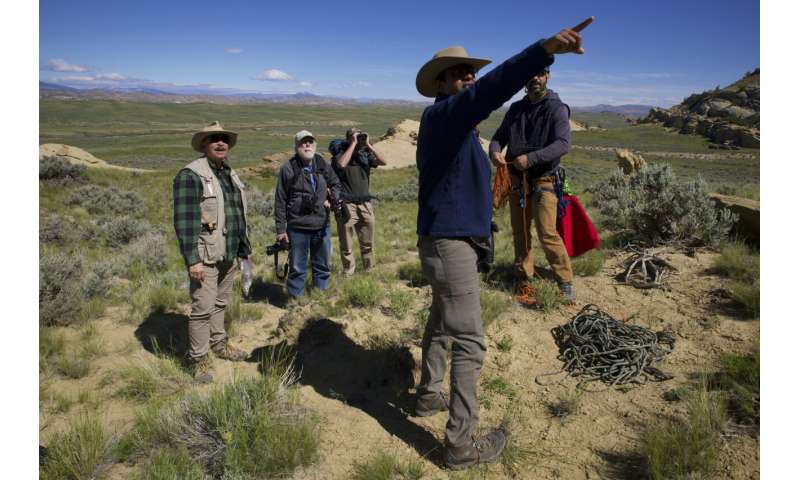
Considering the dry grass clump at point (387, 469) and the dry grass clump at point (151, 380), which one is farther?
the dry grass clump at point (151, 380)

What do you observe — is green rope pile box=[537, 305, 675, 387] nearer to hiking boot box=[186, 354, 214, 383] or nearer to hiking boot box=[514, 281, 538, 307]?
hiking boot box=[514, 281, 538, 307]

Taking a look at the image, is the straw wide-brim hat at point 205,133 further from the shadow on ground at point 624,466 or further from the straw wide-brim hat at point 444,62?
the shadow on ground at point 624,466

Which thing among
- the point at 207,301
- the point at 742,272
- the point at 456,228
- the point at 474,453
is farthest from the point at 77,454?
the point at 742,272

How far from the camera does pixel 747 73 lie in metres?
95.7

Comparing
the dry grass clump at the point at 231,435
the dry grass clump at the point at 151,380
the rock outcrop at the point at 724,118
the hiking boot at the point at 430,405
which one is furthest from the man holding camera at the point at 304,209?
the rock outcrop at the point at 724,118

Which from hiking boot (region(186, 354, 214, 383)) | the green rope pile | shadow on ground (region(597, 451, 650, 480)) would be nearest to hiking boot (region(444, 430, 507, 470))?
shadow on ground (region(597, 451, 650, 480))

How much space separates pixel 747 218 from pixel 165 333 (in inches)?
304

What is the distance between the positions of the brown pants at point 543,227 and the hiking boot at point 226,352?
10.4ft

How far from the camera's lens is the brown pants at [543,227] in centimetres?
467

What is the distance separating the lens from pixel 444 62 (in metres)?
2.59

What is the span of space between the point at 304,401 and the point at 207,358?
3.79 ft

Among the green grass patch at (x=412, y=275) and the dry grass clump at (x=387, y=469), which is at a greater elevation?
the green grass patch at (x=412, y=275)

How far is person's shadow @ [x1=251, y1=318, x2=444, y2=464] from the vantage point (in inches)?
128

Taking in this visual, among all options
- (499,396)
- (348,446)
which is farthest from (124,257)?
(499,396)
